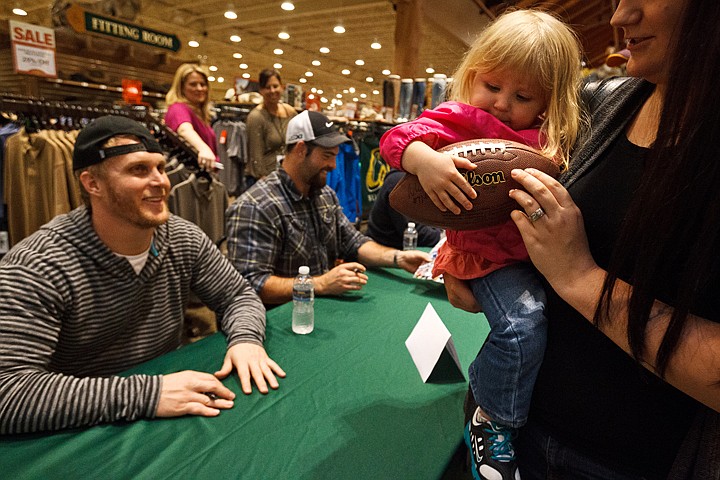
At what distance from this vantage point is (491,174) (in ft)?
2.56

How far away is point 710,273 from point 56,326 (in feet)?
5.03

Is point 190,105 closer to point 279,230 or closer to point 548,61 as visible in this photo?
point 279,230

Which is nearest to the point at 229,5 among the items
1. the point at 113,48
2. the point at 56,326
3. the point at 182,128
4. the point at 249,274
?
the point at 113,48

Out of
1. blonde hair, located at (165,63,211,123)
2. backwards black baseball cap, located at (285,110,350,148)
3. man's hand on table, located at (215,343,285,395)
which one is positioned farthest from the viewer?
blonde hair, located at (165,63,211,123)

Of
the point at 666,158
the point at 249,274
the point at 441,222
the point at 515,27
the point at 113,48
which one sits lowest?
the point at 249,274

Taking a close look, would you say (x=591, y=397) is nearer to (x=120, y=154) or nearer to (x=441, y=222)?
(x=441, y=222)

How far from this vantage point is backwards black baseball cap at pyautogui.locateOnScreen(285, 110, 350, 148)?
7.82 feet

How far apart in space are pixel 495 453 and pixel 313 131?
1965mm

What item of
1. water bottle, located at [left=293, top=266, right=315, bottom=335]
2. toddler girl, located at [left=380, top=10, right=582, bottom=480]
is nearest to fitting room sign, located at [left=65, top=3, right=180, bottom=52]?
water bottle, located at [left=293, top=266, right=315, bottom=335]

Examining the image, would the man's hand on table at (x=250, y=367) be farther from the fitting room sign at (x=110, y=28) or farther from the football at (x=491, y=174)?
the fitting room sign at (x=110, y=28)

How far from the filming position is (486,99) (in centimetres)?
96

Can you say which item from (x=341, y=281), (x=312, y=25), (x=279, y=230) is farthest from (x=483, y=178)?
(x=312, y=25)

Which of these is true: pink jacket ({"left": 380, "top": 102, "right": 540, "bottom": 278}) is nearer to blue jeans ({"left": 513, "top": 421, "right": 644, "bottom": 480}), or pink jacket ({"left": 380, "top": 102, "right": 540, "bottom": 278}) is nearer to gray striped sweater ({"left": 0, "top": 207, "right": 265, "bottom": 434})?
blue jeans ({"left": 513, "top": 421, "right": 644, "bottom": 480})

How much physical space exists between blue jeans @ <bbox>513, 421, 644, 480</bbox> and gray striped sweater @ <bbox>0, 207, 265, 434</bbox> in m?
0.89
